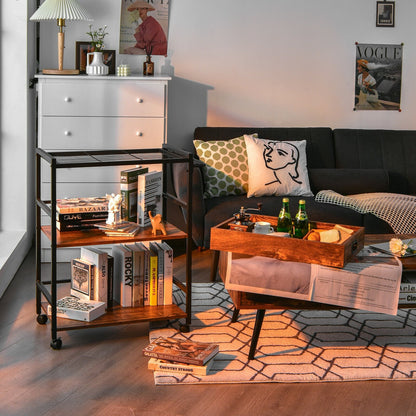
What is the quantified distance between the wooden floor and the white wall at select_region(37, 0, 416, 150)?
8.33 feet

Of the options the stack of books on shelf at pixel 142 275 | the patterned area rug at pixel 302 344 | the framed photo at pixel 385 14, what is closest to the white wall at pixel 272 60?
the framed photo at pixel 385 14

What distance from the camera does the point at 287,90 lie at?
5.29 metres

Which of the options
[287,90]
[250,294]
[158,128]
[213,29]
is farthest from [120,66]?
[250,294]

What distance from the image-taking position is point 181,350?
286cm

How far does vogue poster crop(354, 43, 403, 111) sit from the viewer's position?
5.30 meters

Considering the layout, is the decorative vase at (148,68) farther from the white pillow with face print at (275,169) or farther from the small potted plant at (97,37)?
the white pillow with face print at (275,169)

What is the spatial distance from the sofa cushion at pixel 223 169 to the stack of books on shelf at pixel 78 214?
1.48 m

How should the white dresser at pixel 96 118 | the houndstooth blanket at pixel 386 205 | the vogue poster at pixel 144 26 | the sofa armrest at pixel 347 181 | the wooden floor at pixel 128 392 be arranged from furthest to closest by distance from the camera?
the vogue poster at pixel 144 26, the sofa armrest at pixel 347 181, the white dresser at pixel 96 118, the houndstooth blanket at pixel 386 205, the wooden floor at pixel 128 392

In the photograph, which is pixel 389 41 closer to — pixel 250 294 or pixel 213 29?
pixel 213 29

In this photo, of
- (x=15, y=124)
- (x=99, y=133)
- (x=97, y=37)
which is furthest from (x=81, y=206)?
(x=97, y=37)

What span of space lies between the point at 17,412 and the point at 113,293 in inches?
Answer: 37.4

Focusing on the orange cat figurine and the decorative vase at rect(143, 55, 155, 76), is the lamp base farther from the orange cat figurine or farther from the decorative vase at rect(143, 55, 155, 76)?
the orange cat figurine

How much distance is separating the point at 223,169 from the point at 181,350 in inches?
75.4

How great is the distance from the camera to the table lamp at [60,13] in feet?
14.2
